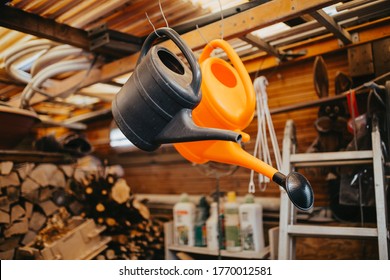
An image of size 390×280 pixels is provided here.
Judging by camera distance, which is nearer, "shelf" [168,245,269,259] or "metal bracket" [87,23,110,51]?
"metal bracket" [87,23,110,51]

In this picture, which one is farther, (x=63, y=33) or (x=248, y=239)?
(x=248, y=239)

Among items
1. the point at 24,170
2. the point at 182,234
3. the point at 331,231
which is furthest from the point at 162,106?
the point at 24,170

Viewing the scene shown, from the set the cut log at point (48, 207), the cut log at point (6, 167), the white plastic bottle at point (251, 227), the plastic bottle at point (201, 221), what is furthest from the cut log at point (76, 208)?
the white plastic bottle at point (251, 227)

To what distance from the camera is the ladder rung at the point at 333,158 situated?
160 cm

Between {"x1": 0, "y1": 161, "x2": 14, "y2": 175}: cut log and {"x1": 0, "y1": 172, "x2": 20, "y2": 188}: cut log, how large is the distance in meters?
0.03

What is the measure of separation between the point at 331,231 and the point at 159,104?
1104 mm

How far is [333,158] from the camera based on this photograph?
5.42 feet

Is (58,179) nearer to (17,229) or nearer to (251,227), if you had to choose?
(17,229)

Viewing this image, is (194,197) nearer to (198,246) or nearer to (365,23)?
(198,246)

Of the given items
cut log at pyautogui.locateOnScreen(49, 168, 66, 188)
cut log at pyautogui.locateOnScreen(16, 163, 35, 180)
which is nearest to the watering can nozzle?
cut log at pyautogui.locateOnScreen(16, 163, 35, 180)

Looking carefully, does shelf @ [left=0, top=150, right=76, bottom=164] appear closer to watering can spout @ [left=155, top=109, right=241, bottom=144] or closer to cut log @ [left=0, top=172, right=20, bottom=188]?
cut log @ [left=0, top=172, right=20, bottom=188]

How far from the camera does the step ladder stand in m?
1.44

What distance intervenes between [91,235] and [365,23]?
2.20 meters

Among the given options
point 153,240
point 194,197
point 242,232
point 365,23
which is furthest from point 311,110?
point 153,240
